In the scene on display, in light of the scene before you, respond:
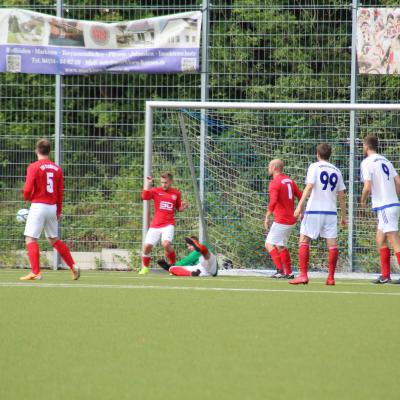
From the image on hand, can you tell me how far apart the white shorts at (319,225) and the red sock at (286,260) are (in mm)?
2226

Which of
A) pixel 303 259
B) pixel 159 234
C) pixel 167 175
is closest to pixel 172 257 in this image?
pixel 159 234

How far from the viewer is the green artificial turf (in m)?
5.16

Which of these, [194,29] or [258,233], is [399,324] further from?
[194,29]

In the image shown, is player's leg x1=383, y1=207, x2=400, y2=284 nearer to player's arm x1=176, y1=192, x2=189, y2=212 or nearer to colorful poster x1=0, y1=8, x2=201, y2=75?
player's arm x1=176, y1=192, x2=189, y2=212

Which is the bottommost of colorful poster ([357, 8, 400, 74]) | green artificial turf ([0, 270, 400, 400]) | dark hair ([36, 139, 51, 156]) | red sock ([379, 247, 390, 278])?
green artificial turf ([0, 270, 400, 400])

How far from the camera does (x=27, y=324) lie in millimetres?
7469

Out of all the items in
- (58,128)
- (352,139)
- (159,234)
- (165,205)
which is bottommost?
(159,234)

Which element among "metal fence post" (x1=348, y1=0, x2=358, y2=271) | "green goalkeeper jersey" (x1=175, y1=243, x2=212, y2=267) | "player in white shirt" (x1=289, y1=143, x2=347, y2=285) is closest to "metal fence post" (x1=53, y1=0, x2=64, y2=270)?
"green goalkeeper jersey" (x1=175, y1=243, x2=212, y2=267)

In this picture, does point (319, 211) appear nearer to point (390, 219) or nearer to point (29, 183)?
point (390, 219)

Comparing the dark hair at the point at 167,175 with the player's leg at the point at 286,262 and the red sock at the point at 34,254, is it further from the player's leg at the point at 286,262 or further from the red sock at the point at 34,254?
the red sock at the point at 34,254

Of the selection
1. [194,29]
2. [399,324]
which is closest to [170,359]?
[399,324]

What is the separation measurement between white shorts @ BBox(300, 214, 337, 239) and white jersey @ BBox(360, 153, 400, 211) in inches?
32.8

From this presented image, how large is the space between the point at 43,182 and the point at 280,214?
3.61m

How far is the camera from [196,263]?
48.5ft
